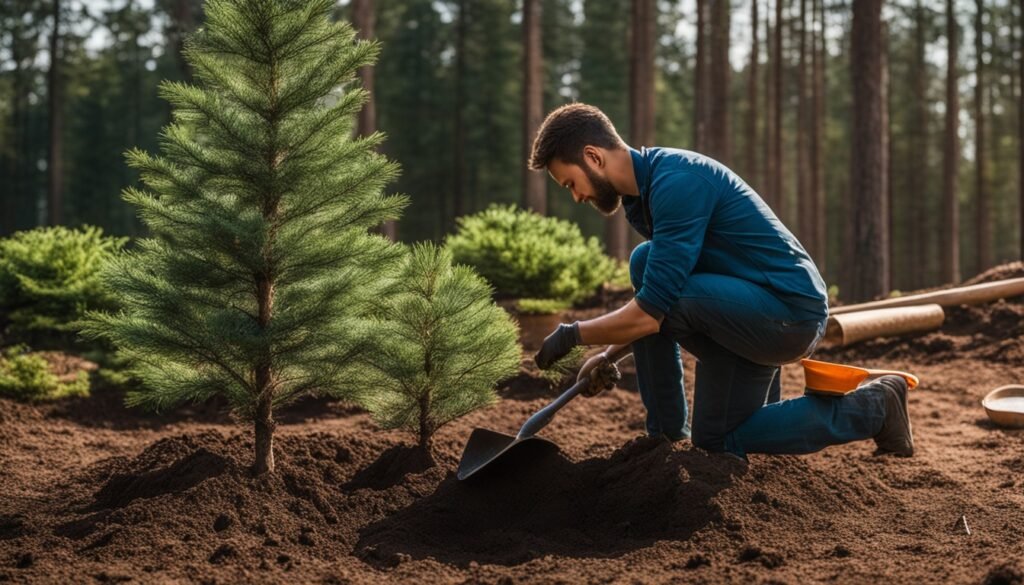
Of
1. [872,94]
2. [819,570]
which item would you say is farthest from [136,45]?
[819,570]

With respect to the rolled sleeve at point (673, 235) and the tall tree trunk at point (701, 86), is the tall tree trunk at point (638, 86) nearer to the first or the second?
the tall tree trunk at point (701, 86)

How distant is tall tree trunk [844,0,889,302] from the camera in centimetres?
1174

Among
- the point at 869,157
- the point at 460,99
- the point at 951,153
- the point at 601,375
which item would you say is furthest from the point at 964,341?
the point at 460,99

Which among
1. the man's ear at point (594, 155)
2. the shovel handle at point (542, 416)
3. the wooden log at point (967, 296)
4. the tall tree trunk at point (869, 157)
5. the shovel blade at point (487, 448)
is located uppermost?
the tall tree trunk at point (869, 157)

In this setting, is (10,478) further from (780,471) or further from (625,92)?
(625,92)

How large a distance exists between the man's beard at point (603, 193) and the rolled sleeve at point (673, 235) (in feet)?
0.71

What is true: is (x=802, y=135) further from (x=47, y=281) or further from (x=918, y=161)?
(x=47, y=281)

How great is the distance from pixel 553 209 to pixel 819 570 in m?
31.8

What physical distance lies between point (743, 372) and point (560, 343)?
808mm

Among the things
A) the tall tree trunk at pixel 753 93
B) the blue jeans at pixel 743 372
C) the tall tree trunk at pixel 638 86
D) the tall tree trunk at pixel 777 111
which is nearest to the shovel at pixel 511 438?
the blue jeans at pixel 743 372

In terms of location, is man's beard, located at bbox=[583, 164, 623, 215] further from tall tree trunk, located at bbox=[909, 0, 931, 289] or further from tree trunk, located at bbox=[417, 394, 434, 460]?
tall tree trunk, located at bbox=[909, 0, 931, 289]

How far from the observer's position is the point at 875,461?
15.2ft

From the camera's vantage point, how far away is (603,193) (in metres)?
3.75

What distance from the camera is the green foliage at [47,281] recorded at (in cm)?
687
